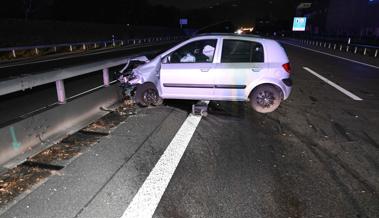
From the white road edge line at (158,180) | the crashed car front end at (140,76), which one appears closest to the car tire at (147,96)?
the crashed car front end at (140,76)

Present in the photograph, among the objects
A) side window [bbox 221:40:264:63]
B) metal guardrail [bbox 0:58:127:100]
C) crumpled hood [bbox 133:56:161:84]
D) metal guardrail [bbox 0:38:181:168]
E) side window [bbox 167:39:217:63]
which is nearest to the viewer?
metal guardrail [bbox 0:38:181:168]

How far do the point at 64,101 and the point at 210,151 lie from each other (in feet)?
9.73

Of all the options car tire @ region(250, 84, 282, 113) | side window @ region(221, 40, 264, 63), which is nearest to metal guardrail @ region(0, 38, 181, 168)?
side window @ region(221, 40, 264, 63)

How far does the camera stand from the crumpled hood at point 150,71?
7.81m

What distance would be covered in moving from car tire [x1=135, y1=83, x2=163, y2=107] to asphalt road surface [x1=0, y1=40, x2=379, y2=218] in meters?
0.47

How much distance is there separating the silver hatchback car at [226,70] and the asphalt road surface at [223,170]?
18.6 inches

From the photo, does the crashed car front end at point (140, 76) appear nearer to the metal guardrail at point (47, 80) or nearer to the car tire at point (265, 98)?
the metal guardrail at point (47, 80)

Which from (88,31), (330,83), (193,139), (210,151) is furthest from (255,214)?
(88,31)

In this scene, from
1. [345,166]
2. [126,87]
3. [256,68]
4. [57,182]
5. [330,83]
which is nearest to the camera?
[57,182]

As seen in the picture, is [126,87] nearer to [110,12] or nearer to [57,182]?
[57,182]

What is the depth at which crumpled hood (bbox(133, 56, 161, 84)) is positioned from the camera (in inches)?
308

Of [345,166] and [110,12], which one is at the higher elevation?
[110,12]

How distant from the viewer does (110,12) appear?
74.4 meters

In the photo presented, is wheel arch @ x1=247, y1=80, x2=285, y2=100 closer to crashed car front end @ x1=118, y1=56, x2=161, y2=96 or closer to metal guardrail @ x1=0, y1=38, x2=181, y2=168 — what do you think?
crashed car front end @ x1=118, y1=56, x2=161, y2=96
